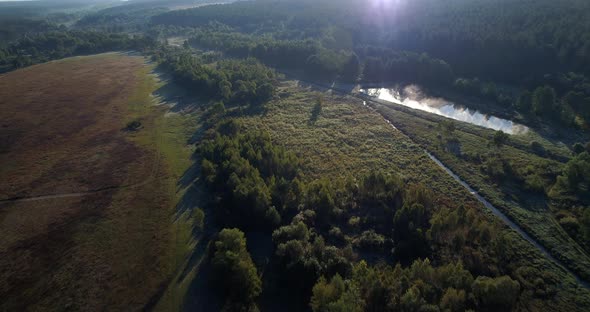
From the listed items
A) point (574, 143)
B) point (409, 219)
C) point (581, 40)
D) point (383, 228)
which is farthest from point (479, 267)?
point (581, 40)

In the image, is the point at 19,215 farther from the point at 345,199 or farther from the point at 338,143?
the point at 338,143

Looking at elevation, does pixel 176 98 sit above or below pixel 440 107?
below

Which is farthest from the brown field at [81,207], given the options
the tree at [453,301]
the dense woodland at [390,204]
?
the tree at [453,301]

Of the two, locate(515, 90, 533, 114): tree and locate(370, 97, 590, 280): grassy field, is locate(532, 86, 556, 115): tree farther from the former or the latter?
locate(370, 97, 590, 280): grassy field

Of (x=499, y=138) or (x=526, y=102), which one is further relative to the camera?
(x=526, y=102)

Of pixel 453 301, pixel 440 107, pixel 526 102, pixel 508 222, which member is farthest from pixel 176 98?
pixel 526 102

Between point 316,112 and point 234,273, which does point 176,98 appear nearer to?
point 316,112
